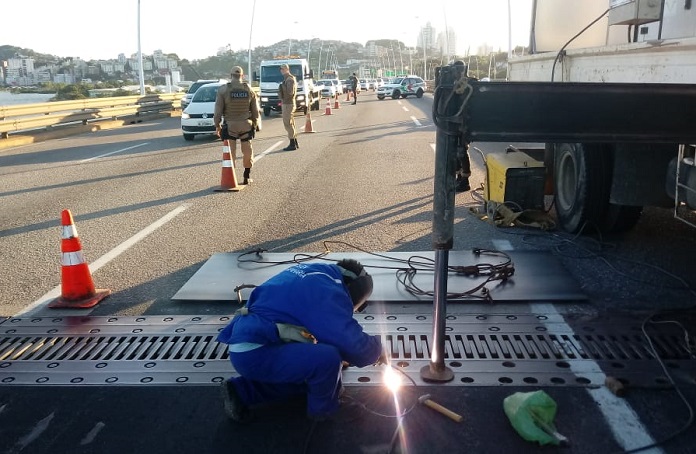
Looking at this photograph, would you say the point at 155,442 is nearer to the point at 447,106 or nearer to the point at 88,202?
the point at 447,106

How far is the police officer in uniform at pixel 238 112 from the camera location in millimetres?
10039

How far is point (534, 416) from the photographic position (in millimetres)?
2961

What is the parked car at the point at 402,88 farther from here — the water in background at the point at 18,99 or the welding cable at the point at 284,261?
the welding cable at the point at 284,261

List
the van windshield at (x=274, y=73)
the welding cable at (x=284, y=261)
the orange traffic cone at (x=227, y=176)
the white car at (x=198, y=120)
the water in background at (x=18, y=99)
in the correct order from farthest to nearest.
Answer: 1. the van windshield at (x=274, y=73)
2. the water in background at (x=18, y=99)
3. the white car at (x=198, y=120)
4. the orange traffic cone at (x=227, y=176)
5. the welding cable at (x=284, y=261)

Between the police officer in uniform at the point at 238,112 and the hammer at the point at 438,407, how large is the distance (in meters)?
7.43

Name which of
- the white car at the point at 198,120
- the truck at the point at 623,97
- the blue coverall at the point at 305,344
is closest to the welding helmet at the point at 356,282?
the blue coverall at the point at 305,344

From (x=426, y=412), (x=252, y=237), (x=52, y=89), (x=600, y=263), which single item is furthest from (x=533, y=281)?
(x=52, y=89)

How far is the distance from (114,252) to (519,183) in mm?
4538

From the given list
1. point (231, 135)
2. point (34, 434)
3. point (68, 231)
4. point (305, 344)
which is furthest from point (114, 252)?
point (231, 135)

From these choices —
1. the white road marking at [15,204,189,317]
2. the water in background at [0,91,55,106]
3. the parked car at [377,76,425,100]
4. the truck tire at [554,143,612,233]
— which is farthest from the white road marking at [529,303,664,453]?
the parked car at [377,76,425,100]

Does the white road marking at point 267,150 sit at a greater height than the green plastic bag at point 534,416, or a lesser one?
greater

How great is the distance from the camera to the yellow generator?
686cm

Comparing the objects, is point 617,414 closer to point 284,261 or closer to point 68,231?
point 284,261

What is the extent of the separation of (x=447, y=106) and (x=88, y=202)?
7.41 metres
